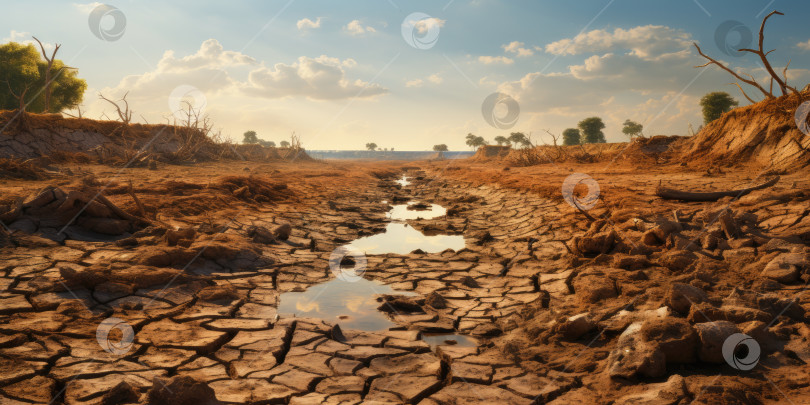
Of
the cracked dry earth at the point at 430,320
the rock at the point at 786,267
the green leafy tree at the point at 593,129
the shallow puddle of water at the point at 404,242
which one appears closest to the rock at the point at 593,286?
the cracked dry earth at the point at 430,320

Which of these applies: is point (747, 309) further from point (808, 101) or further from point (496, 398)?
point (808, 101)

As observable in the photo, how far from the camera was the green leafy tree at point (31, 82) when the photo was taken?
2223cm

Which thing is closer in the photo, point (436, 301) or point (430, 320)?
point (430, 320)

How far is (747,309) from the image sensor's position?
2.93 m

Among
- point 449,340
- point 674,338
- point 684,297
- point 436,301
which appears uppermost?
point 684,297

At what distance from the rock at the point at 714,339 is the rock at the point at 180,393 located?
2.88 meters

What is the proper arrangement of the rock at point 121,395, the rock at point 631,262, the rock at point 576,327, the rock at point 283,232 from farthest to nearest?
the rock at point 283,232 < the rock at point 631,262 < the rock at point 576,327 < the rock at point 121,395

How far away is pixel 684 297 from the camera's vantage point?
3207 millimetres

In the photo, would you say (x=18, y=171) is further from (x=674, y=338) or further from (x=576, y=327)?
(x=674, y=338)

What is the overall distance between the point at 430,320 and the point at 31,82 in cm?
2886

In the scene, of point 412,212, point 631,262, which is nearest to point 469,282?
point 631,262

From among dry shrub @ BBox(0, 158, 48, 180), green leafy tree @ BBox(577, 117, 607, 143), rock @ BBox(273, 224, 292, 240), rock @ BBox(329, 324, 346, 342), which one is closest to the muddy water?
rock @ BBox(329, 324, 346, 342)

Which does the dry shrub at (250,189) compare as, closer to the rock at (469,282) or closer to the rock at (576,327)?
the rock at (469,282)

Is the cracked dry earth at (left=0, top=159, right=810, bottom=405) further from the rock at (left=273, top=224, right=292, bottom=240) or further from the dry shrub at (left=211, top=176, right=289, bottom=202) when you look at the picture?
the dry shrub at (left=211, top=176, right=289, bottom=202)
